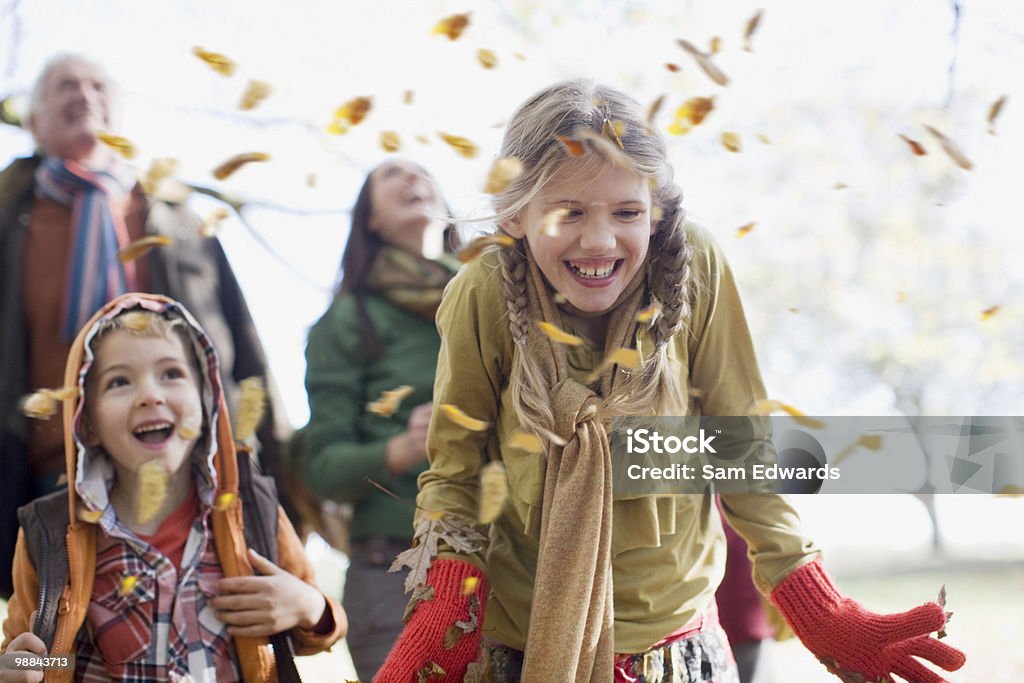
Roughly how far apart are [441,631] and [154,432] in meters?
0.77

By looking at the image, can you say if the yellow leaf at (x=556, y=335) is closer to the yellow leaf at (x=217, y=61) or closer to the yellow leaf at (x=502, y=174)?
the yellow leaf at (x=502, y=174)

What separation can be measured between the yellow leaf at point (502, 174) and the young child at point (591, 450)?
14 mm

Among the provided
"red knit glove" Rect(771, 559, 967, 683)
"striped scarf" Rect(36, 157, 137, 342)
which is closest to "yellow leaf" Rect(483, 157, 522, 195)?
"red knit glove" Rect(771, 559, 967, 683)

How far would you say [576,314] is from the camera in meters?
1.70

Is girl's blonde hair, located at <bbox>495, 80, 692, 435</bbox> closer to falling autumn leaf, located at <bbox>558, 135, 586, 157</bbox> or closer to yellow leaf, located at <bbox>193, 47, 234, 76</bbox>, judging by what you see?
A: falling autumn leaf, located at <bbox>558, 135, 586, 157</bbox>

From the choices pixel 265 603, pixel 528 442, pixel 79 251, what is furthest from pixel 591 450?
pixel 79 251

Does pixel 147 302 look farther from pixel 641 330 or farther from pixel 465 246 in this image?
pixel 641 330

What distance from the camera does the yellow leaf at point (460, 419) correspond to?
5.47 feet

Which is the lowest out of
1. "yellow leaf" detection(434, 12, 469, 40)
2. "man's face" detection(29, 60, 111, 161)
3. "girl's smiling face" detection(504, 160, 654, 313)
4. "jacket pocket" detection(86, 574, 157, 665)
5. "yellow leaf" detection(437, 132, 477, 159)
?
"jacket pocket" detection(86, 574, 157, 665)

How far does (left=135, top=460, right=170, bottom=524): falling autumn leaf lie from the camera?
1.91 metres

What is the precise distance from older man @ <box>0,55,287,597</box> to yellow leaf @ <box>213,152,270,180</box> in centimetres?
63

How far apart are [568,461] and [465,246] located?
0.42 meters

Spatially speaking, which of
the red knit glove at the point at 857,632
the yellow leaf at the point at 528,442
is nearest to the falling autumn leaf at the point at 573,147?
the yellow leaf at the point at 528,442

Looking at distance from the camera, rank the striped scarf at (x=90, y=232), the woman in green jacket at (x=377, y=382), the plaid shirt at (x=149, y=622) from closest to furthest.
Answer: the plaid shirt at (x=149, y=622), the woman in green jacket at (x=377, y=382), the striped scarf at (x=90, y=232)
